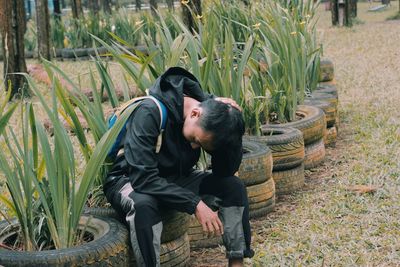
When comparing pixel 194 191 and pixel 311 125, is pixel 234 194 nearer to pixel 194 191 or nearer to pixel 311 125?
pixel 194 191

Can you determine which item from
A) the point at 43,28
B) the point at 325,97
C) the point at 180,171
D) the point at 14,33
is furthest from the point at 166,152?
the point at 43,28

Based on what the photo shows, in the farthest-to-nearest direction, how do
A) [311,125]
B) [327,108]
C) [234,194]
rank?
1. [327,108]
2. [311,125]
3. [234,194]

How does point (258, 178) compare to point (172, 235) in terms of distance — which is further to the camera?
point (258, 178)

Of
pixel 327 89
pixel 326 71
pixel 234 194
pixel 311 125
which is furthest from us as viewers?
pixel 326 71

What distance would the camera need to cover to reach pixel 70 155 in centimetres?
271

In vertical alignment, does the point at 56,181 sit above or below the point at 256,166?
above

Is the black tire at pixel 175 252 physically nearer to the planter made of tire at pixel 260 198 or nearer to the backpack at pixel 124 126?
the backpack at pixel 124 126

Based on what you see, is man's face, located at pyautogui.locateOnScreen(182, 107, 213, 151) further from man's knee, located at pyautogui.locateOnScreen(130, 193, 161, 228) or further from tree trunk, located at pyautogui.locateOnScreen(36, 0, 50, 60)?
tree trunk, located at pyautogui.locateOnScreen(36, 0, 50, 60)

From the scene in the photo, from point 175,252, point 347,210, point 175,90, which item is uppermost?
point 175,90

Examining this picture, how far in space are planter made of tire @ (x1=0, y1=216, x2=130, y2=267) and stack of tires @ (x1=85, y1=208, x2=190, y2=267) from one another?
0.16 metres

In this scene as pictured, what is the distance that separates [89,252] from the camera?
97.5 inches

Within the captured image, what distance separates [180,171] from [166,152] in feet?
0.47

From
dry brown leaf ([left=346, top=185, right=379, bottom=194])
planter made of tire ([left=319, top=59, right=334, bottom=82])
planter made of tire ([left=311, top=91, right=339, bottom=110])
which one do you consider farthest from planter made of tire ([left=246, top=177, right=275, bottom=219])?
planter made of tire ([left=319, top=59, right=334, bottom=82])

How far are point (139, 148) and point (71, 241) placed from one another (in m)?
0.43
